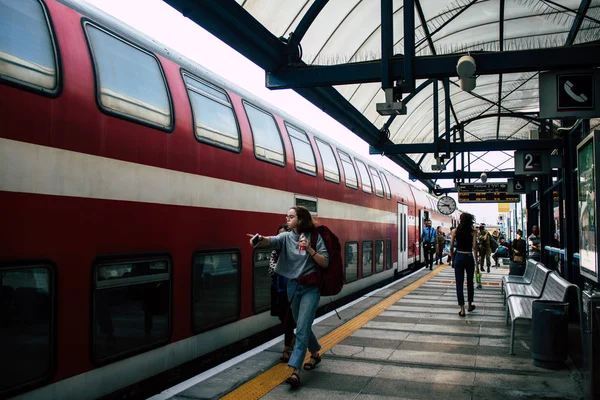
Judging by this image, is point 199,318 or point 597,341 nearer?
point 597,341

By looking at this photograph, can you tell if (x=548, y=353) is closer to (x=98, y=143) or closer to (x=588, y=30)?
(x=98, y=143)

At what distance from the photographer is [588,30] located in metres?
9.34

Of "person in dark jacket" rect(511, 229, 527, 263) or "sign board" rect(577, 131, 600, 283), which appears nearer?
"sign board" rect(577, 131, 600, 283)

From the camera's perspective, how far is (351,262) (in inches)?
458

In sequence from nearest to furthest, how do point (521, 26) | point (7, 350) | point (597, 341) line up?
point (7, 350) → point (597, 341) → point (521, 26)

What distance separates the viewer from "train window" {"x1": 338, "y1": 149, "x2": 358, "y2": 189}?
446 inches

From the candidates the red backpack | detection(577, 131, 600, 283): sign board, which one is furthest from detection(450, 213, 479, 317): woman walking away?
the red backpack

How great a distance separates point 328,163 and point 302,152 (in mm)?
1533

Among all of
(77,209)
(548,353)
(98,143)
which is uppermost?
(98,143)

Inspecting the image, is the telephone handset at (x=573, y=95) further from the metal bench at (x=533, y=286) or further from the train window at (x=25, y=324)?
the train window at (x=25, y=324)

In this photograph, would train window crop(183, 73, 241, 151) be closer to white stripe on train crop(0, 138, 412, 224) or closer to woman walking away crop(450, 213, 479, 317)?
white stripe on train crop(0, 138, 412, 224)

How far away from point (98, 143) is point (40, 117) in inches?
22.0

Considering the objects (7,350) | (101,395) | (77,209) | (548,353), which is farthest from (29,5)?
(548,353)

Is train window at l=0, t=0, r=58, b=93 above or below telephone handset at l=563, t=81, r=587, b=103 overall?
below
